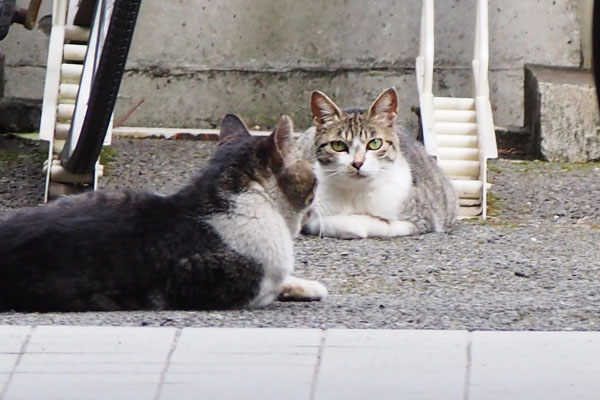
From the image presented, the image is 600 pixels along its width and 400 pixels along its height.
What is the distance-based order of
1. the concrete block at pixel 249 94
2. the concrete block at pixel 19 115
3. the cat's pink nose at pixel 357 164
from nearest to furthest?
1. the cat's pink nose at pixel 357 164
2. the concrete block at pixel 19 115
3. the concrete block at pixel 249 94

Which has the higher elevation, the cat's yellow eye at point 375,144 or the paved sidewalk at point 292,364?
the cat's yellow eye at point 375,144

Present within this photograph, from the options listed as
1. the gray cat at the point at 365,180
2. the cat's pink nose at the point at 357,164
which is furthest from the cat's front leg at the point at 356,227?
the cat's pink nose at the point at 357,164

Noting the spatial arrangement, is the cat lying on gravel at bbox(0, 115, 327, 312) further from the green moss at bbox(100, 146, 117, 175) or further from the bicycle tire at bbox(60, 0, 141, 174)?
the green moss at bbox(100, 146, 117, 175)

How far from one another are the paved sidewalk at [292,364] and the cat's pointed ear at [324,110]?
296cm

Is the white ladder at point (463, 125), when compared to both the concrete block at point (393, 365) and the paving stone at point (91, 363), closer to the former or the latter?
the concrete block at point (393, 365)

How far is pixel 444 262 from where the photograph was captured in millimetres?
5934

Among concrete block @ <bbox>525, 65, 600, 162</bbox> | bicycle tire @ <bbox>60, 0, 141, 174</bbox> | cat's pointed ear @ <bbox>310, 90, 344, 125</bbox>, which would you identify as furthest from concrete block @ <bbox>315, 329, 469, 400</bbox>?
concrete block @ <bbox>525, 65, 600, 162</bbox>

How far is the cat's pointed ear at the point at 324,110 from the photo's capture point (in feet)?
22.5

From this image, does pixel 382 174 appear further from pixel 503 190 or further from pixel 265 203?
pixel 265 203

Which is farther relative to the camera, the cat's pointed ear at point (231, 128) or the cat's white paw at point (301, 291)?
the cat's pointed ear at point (231, 128)

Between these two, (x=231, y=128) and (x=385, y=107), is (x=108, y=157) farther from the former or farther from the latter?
(x=231, y=128)

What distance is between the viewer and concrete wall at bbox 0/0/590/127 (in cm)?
895

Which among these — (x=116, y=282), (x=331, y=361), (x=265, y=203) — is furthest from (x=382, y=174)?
(x=331, y=361)

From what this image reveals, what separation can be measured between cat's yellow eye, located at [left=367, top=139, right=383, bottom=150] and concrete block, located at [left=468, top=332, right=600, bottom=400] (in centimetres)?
288
